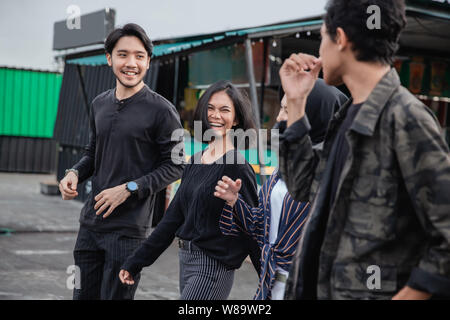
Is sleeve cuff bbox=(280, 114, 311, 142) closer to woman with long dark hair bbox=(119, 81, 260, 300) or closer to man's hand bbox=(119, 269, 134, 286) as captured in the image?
woman with long dark hair bbox=(119, 81, 260, 300)

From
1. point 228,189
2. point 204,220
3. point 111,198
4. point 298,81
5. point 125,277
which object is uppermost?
point 298,81

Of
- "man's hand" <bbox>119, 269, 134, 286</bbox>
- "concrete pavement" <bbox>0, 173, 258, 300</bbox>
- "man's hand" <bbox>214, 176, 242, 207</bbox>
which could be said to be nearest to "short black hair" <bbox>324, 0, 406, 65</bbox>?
"man's hand" <bbox>214, 176, 242, 207</bbox>

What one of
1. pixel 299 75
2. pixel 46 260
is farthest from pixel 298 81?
pixel 46 260

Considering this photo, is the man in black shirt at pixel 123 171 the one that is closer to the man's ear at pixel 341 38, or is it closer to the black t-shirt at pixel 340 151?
the black t-shirt at pixel 340 151

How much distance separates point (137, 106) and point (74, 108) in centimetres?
1144

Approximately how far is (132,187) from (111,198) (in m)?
0.13

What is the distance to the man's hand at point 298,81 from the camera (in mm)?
2061

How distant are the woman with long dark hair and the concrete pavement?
117 inches

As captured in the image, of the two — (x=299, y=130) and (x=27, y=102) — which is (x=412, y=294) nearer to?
(x=299, y=130)

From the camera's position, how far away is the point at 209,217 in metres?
3.46

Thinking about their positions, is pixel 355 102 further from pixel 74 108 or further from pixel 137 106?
pixel 74 108

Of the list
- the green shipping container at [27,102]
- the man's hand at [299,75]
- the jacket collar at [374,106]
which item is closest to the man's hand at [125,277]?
the man's hand at [299,75]
